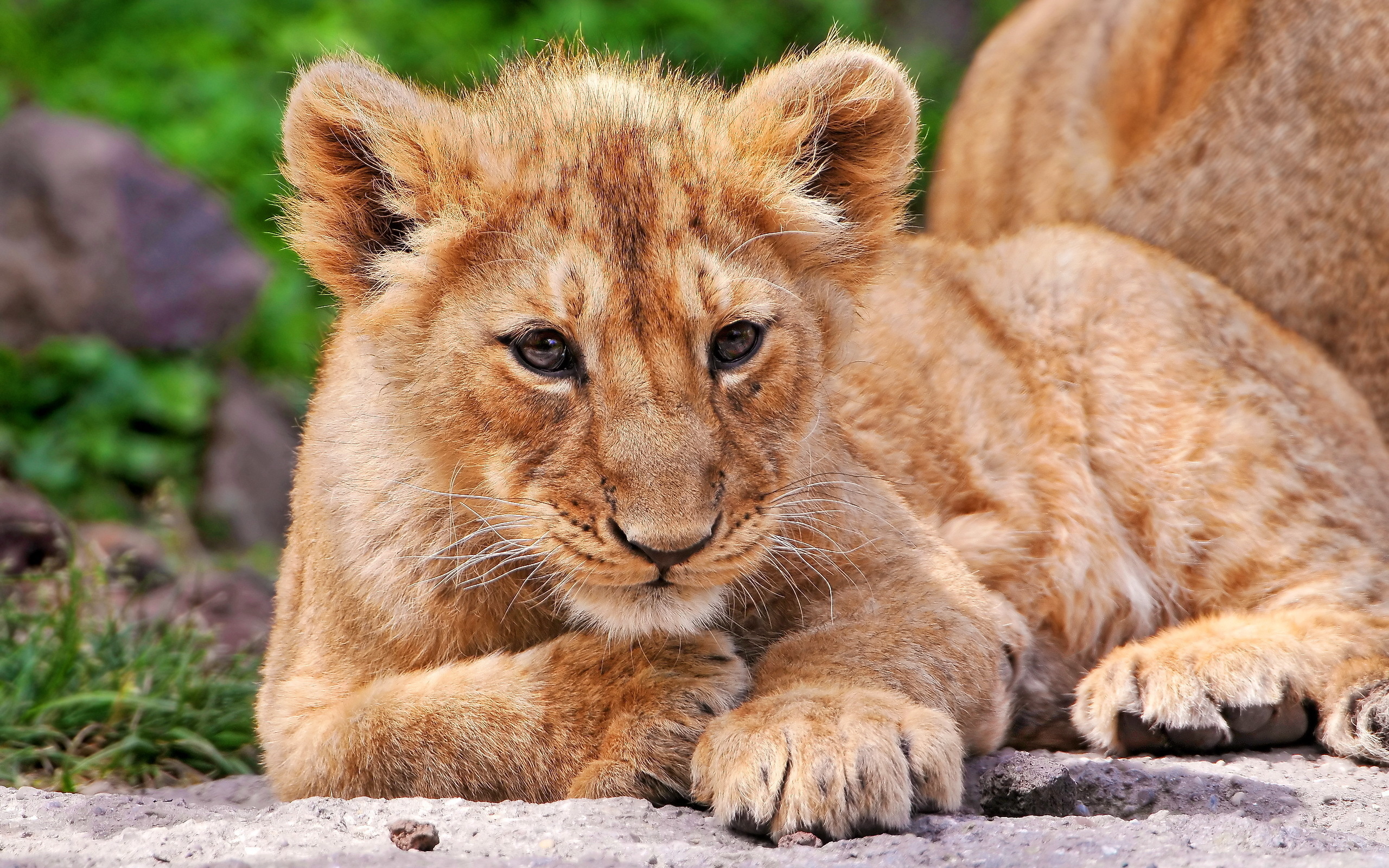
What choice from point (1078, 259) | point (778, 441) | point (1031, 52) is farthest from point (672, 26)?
point (778, 441)

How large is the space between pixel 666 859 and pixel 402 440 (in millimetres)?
1220

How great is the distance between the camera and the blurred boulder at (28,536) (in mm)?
5539

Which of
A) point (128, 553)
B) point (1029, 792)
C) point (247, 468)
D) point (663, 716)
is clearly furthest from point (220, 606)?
point (1029, 792)

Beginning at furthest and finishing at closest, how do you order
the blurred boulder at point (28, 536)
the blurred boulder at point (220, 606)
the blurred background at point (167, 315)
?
the blurred boulder at point (28, 536) → the blurred boulder at point (220, 606) → the blurred background at point (167, 315)

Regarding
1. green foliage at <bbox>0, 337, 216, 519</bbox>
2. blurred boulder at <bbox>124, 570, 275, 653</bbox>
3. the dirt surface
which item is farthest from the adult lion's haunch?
green foliage at <bbox>0, 337, 216, 519</bbox>

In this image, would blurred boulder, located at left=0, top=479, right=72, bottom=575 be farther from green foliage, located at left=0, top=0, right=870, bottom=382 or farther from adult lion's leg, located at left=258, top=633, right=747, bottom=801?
green foliage, located at left=0, top=0, right=870, bottom=382

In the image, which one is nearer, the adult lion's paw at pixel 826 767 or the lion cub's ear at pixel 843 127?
the adult lion's paw at pixel 826 767

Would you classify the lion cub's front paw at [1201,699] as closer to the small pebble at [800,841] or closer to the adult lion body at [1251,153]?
the small pebble at [800,841]

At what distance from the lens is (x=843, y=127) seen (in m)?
3.69

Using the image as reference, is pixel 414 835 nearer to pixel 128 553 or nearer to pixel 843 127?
pixel 843 127

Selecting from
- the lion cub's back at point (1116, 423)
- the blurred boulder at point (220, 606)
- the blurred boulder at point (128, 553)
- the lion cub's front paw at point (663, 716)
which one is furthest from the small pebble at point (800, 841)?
the blurred boulder at point (128, 553)

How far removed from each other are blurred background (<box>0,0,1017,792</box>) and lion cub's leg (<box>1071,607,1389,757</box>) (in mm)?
2299

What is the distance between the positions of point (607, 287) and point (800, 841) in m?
1.12

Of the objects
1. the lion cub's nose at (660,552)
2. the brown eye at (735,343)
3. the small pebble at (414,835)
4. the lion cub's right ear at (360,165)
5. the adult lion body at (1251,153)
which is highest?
the adult lion body at (1251,153)
